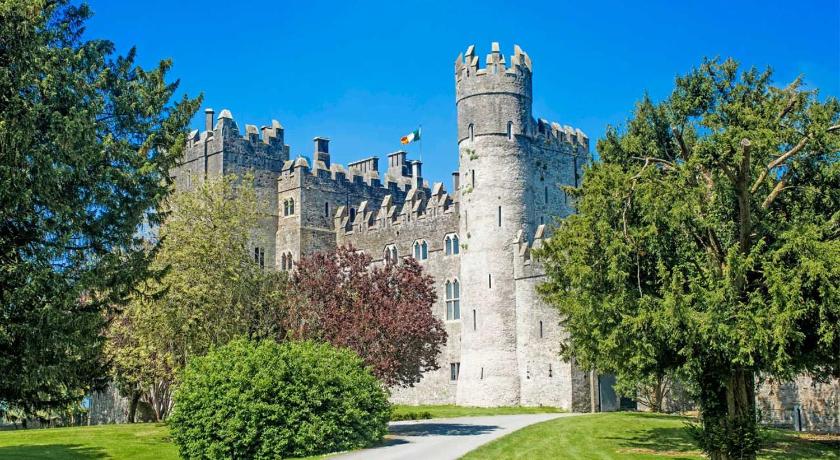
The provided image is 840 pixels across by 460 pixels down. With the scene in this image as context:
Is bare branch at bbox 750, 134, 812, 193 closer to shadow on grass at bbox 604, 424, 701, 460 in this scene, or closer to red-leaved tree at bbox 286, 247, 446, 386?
shadow on grass at bbox 604, 424, 701, 460

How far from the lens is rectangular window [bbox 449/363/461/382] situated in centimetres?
4938

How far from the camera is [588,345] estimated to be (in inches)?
990

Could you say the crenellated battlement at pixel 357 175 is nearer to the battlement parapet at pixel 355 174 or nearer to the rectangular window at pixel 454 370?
the battlement parapet at pixel 355 174

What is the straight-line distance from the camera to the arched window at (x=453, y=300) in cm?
5012

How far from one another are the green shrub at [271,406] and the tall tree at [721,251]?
640cm

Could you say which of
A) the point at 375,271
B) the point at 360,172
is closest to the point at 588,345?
the point at 375,271

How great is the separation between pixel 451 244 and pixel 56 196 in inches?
1342

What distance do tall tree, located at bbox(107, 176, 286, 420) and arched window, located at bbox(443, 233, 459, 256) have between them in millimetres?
16996

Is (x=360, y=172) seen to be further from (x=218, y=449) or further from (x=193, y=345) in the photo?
(x=218, y=449)

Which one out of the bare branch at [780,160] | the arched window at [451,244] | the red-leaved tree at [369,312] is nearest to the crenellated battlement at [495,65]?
the arched window at [451,244]

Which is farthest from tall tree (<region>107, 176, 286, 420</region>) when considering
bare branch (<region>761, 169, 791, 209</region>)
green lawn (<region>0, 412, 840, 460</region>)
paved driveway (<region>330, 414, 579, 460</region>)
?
bare branch (<region>761, 169, 791, 209</region>)

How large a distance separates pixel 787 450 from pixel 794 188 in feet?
23.0

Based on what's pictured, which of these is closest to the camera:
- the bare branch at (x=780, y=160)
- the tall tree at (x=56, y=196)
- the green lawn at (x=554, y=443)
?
the tall tree at (x=56, y=196)

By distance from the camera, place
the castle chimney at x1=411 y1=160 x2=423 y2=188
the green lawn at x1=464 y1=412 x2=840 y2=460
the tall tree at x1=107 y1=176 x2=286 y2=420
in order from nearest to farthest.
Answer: the green lawn at x1=464 y1=412 x2=840 y2=460
the tall tree at x1=107 y1=176 x2=286 y2=420
the castle chimney at x1=411 y1=160 x2=423 y2=188
